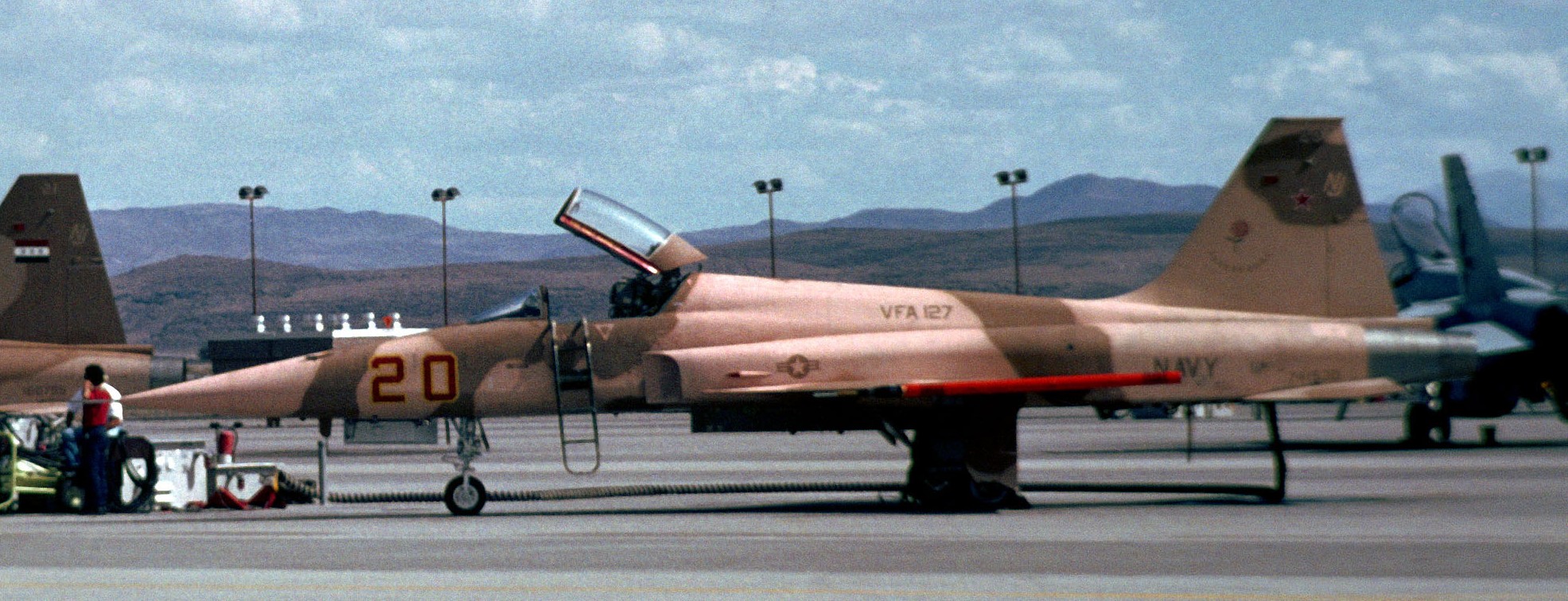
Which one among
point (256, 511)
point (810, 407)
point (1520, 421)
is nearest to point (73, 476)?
point (256, 511)

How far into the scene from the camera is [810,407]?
57.7 feet

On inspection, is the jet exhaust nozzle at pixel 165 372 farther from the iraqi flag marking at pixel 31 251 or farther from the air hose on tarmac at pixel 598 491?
the air hose on tarmac at pixel 598 491

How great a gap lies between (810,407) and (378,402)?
14.9 ft

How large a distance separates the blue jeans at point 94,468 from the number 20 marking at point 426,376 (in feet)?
11.1

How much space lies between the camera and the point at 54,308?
98.5ft

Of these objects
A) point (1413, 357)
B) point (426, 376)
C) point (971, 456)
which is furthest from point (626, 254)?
point (1413, 357)

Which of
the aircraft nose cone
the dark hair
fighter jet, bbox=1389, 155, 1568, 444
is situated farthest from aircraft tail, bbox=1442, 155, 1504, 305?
the dark hair

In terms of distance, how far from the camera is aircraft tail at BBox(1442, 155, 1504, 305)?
3025cm

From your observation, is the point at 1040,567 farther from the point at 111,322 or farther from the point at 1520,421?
the point at 1520,421

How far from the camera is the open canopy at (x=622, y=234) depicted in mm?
18078

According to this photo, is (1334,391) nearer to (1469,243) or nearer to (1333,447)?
(1333,447)

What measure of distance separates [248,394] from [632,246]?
429 cm

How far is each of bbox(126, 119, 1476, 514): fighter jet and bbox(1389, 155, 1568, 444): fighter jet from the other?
1218cm

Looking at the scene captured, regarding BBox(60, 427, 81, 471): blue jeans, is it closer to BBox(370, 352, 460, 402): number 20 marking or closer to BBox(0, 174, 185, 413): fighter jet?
BBox(370, 352, 460, 402): number 20 marking
